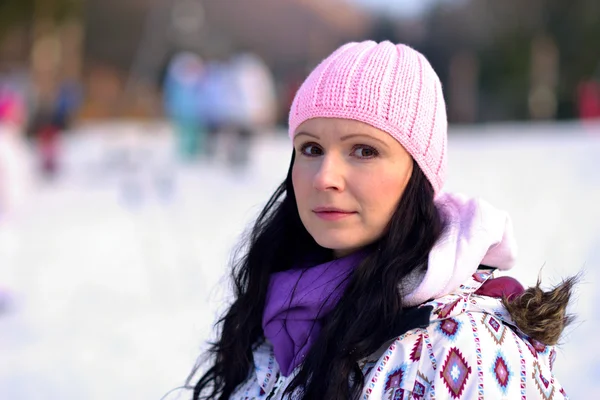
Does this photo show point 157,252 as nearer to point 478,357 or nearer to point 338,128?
point 338,128

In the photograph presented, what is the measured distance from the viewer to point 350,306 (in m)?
1.44

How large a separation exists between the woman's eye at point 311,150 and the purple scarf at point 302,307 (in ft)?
0.73

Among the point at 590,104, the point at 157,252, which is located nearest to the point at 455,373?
the point at 157,252

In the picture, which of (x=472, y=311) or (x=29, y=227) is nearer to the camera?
(x=472, y=311)

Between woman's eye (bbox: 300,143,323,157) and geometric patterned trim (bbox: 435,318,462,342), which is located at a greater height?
Answer: woman's eye (bbox: 300,143,323,157)

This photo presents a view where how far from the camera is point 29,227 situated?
834 centimetres

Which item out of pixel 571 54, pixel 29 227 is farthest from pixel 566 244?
pixel 571 54

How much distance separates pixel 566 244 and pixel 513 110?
60.5 feet

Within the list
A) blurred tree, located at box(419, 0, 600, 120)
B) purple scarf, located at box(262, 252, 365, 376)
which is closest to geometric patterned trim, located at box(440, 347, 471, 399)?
purple scarf, located at box(262, 252, 365, 376)

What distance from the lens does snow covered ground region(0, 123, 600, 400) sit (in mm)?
3986

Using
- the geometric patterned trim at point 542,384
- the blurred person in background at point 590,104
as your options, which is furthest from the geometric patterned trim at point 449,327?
the blurred person in background at point 590,104

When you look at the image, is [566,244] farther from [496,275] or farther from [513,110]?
[513,110]

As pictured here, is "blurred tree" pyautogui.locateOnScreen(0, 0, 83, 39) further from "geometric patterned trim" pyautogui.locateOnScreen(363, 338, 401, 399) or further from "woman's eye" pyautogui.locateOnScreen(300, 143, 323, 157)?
"geometric patterned trim" pyautogui.locateOnScreen(363, 338, 401, 399)

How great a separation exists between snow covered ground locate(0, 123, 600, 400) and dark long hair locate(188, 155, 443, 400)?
1.02 feet
